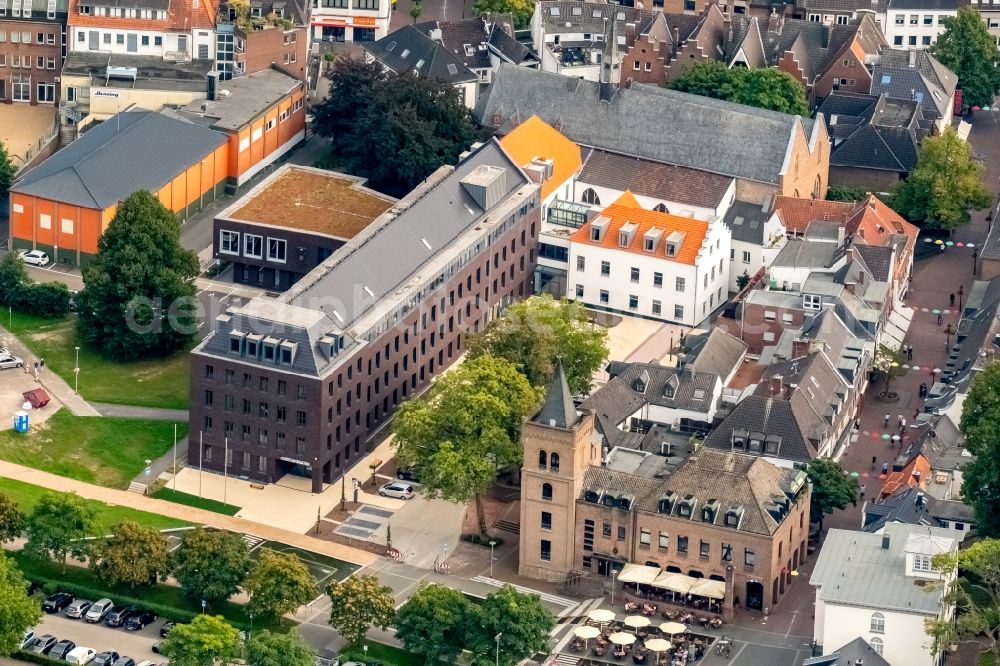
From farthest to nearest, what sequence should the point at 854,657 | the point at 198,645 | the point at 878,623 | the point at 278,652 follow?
1. the point at 878,623
2. the point at 198,645
3. the point at 854,657
4. the point at 278,652

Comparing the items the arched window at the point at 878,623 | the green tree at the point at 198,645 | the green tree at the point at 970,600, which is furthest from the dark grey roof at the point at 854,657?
the green tree at the point at 198,645

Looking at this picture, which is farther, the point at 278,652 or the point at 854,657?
the point at 854,657

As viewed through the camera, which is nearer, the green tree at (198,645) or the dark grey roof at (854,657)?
the dark grey roof at (854,657)

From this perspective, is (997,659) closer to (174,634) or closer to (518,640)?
(518,640)

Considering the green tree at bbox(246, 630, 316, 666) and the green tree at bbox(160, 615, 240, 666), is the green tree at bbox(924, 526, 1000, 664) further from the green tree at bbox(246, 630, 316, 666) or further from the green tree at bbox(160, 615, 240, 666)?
the green tree at bbox(160, 615, 240, 666)

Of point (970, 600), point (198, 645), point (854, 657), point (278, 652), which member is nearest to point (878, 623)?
point (854, 657)

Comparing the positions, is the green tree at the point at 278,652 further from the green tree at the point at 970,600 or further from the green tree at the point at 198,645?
the green tree at the point at 970,600

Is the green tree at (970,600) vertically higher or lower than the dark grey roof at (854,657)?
higher

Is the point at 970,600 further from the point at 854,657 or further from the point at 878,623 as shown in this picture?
the point at 854,657
